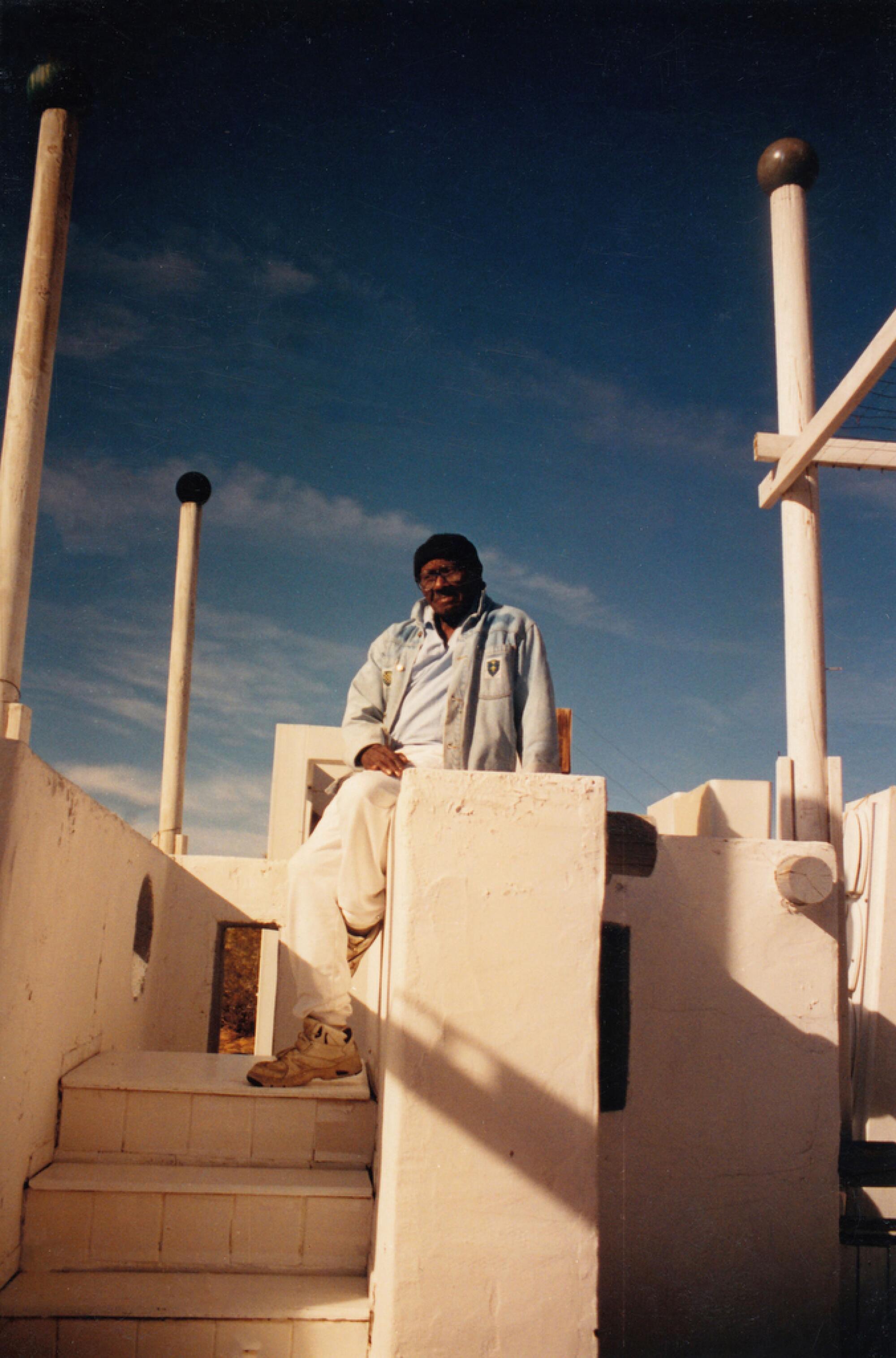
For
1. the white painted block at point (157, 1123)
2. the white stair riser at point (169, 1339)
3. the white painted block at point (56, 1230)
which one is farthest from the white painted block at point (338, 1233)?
the white painted block at point (56, 1230)

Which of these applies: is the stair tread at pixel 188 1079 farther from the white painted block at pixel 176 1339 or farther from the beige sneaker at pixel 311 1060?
the white painted block at pixel 176 1339

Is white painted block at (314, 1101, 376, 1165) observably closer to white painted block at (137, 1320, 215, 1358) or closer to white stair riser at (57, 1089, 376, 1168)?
white stair riser at (57, 1089, 376, 1168)

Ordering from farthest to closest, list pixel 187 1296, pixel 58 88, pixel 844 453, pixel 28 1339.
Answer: pixel 844 453, pixel 58 88, pixel 187 1296, pixel 28 1339

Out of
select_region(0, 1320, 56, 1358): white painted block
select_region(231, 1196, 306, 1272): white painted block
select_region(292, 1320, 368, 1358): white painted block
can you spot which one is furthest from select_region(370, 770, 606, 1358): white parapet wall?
select_region(0, 1320, 56, 1358): white painted block

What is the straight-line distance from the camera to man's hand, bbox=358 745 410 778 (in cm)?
343

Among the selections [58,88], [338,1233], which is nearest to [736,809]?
[338,1233]

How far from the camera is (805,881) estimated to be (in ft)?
12.7

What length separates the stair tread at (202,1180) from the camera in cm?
297

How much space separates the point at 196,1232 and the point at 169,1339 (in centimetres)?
34

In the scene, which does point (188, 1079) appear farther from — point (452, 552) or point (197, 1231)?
point (452, 552)

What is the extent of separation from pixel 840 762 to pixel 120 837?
348 centimetres

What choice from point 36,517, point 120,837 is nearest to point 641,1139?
point 120,837

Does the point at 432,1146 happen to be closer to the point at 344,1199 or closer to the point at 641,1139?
the point at 344,1199

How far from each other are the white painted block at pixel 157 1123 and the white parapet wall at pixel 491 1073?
921mm
